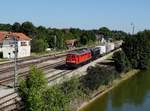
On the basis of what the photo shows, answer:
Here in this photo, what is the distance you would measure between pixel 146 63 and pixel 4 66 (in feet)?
117

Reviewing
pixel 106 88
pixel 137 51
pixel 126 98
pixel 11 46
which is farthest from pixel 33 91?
pixel 137 51

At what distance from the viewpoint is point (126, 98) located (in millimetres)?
53531

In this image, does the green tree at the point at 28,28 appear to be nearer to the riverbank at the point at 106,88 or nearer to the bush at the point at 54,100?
the riverbank at the point at 106,88

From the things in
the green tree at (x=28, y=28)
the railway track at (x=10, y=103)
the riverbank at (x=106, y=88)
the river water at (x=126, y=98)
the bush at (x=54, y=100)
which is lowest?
the river water at (x=126, y=98)

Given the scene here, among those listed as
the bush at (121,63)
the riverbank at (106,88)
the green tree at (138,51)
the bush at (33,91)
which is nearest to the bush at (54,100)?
the bush at (33,91)

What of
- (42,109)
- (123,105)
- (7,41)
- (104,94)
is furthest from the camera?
(7,41)

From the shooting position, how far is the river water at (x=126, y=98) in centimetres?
4604

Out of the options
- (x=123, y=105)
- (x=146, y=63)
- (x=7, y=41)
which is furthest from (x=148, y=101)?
(x=7, y=41)

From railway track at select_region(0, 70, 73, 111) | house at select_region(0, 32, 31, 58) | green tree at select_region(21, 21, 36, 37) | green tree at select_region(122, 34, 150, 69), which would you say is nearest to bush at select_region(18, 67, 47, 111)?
railway track at select_region(0, 70, 73, 111)

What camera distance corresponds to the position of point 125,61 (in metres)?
74.4

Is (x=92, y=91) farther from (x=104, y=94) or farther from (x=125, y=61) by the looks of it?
(x=125, y=61)

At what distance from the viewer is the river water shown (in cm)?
4604

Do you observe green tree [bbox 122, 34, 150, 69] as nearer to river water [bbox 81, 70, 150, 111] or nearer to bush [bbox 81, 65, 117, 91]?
river water [bbox 81, 70, 150, 111]

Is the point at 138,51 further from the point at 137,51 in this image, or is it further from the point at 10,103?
the point at 10,103
